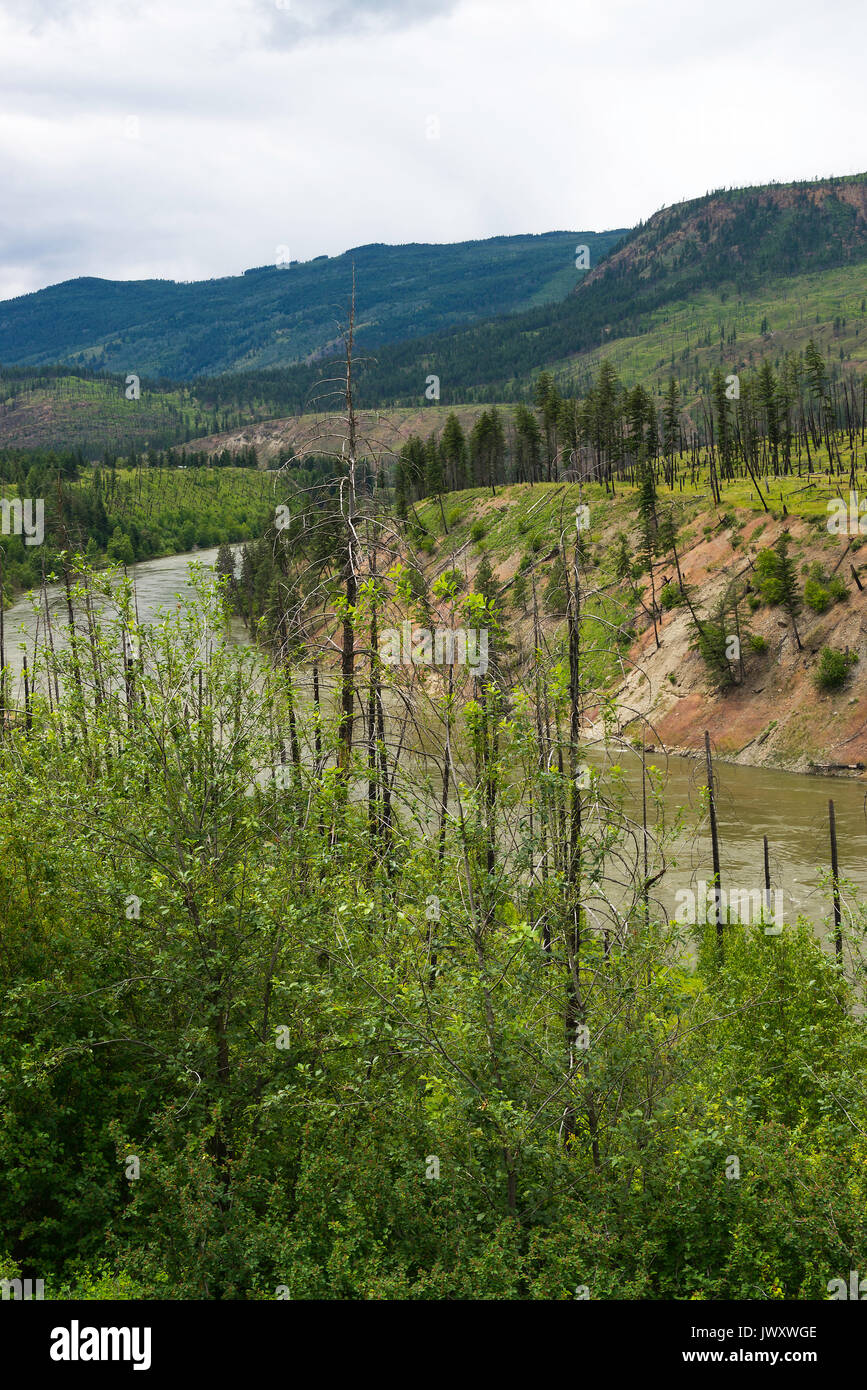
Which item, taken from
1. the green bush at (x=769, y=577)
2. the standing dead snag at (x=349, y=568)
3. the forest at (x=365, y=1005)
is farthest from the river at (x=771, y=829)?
the forest at (x=365, y=1005)

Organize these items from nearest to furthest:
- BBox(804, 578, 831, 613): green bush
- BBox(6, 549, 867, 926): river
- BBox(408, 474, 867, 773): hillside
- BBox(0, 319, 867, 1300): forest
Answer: BBox(0, 319, 867, 1300): forest < BBox(6, 549, 867, 926): river < BBox(408, 474, 867, 773): hillside < BBox(804, 578, 831, 613): green bush

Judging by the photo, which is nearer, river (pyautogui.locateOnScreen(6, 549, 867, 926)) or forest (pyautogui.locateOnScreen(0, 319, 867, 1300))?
forest (pyautogui.locateOnScreen(0, 319, 867, 1300))

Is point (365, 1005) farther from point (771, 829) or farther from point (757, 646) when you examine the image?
point (757, 646)

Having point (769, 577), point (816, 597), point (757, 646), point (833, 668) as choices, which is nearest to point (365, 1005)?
point (833, 668)

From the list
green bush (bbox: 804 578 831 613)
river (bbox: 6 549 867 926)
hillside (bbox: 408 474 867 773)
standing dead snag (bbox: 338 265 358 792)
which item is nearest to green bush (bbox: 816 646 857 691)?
hillside (bbox: 408 474 867 773)

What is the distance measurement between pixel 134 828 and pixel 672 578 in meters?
84.6

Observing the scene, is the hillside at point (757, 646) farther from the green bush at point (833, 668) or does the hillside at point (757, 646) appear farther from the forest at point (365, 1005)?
the forest at point (365, 1005)

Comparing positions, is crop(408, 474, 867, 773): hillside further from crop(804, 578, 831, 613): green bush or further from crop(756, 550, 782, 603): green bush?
crop(756, 550, 782, 603): green bush

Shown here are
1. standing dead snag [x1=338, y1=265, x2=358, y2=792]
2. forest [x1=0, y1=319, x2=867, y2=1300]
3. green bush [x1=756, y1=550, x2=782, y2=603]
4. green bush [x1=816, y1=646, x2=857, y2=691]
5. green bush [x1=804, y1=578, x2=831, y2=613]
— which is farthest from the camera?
green bush [x1=756, y1=550, x2=782, y2=603]

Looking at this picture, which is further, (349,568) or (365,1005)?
(349,568)

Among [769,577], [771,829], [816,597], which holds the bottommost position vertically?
[771,829]

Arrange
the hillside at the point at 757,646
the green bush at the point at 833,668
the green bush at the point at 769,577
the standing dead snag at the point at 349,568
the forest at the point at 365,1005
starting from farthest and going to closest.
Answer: the green bush at the point at 769,577, the green bush at the point at 833,668, the hillside at the point at 757,646, the standing dead snag at the point at 349,568, the forest at the point at 365,1005

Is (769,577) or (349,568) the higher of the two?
(769,577)
